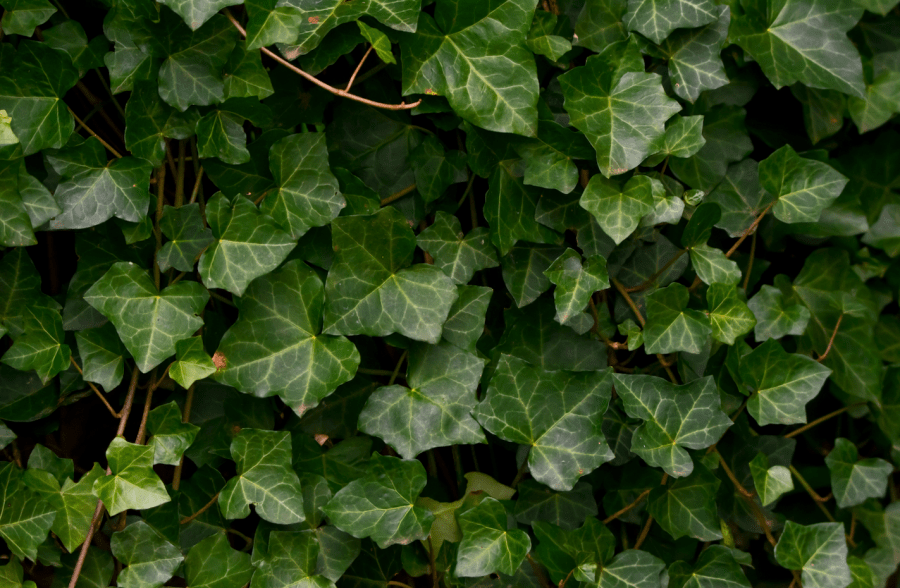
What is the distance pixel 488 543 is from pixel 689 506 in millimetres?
355

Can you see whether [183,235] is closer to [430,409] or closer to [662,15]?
[430,409]

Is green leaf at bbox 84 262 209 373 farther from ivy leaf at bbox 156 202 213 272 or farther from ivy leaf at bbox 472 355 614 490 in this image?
ivy leaf at bbox 472 355 614 490

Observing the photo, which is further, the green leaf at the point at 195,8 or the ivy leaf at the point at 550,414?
the ivy leaf at the point at 550,414

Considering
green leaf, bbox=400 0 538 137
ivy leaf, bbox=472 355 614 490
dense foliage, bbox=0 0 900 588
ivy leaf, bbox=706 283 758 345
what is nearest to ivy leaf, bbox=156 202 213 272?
dense foliage, bbox=0 0 900 588

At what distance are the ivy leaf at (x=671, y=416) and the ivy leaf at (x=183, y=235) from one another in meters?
0.64

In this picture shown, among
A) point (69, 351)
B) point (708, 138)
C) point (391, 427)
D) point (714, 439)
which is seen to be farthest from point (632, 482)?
point (69, 351)

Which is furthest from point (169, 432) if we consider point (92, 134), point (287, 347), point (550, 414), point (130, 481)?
point (550, 414)

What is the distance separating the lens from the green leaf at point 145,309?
2.75 ft

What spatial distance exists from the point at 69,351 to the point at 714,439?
0.94 meters

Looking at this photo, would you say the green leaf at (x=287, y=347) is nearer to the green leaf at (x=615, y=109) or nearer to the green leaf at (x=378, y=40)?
the green leaf at (x=378, y=40)

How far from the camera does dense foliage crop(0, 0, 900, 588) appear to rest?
862 millimetres

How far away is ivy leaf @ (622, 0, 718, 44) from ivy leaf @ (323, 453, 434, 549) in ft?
2.42

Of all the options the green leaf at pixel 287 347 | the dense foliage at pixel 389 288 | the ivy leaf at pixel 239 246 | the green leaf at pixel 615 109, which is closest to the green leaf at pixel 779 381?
the dense foliage at pixel 389 288

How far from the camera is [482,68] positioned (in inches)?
35.5
